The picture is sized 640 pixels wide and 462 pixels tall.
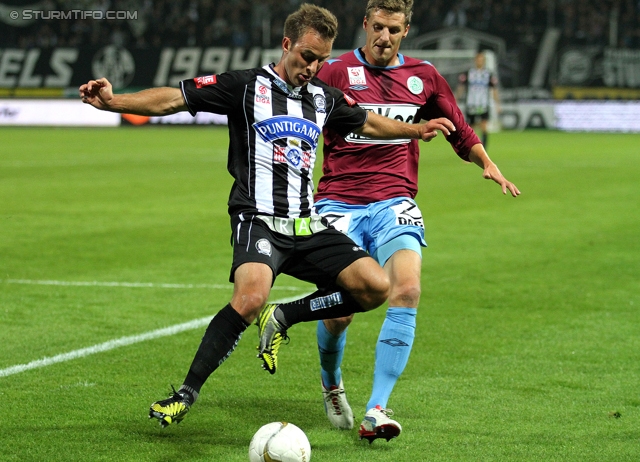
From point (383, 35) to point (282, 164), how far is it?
1.14m

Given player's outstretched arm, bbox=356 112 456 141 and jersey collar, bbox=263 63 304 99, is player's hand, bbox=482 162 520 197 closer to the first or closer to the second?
player's outstretched arm, bbox=356 112 456 141

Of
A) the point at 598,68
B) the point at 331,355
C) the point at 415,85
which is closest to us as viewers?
the point at 331,355

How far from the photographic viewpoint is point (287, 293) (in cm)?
861

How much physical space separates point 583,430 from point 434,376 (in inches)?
47.5

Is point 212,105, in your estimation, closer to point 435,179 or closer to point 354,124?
point 354,124

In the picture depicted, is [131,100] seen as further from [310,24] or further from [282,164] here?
[310,24]

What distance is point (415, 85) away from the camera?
5895 mm

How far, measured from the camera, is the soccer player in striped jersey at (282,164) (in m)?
4.84

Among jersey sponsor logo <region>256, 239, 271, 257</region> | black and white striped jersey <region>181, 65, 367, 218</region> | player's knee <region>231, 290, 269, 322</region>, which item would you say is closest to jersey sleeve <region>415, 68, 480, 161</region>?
black and white striped jersey <region>181, 65, 367, 218</region>

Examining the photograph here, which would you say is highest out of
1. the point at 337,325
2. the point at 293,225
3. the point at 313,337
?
the point at 293,225

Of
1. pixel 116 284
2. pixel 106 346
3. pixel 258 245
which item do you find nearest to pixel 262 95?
pixel 258 245

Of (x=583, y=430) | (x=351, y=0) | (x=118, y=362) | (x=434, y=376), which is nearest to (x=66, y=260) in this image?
(x=118, y=362)

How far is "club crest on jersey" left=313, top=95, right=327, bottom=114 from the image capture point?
5.12 m

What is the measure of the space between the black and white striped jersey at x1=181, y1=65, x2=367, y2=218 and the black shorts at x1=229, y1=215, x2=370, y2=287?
10 centimetres
